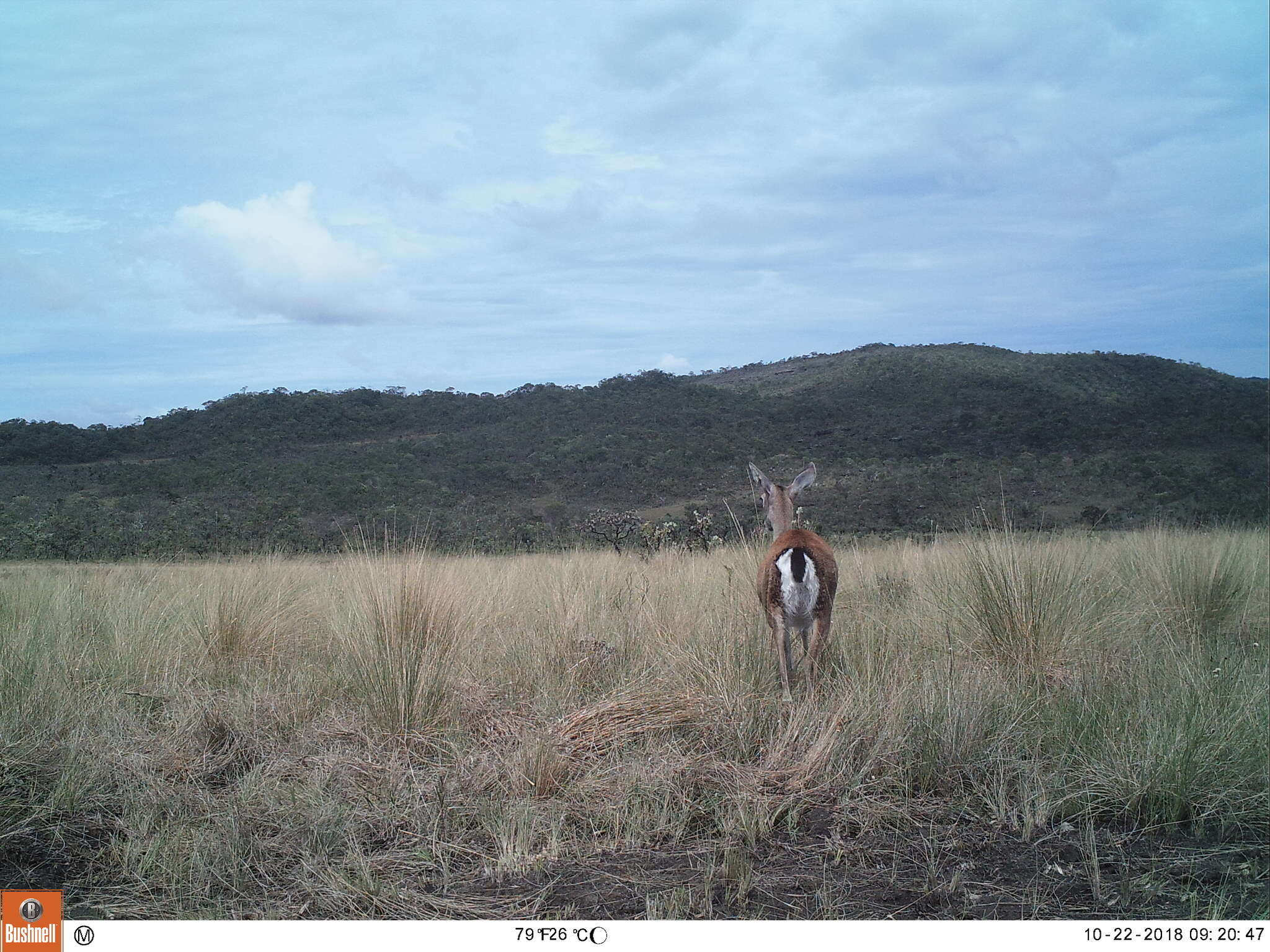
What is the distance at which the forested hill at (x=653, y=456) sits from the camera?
1972 cm

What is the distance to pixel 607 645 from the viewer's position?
5949 millimetres

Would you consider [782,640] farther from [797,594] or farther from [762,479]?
[762,479]

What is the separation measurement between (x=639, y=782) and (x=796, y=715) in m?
1.03

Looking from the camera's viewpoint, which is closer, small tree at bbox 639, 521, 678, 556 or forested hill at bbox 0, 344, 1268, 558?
small tree at bbox 639, 521, 678, 556

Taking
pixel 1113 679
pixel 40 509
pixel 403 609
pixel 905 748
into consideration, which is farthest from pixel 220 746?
pixel 40 509

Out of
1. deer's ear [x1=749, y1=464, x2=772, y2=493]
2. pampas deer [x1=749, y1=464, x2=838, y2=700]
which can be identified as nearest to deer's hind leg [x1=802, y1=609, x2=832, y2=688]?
pampas deer [x1=749, y1=464, x2=838, y2=700]

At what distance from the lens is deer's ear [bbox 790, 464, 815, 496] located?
21.7 feet

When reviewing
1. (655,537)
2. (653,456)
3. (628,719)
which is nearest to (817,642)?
(628,719)

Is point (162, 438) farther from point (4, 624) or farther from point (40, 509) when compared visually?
point (4, 624)
